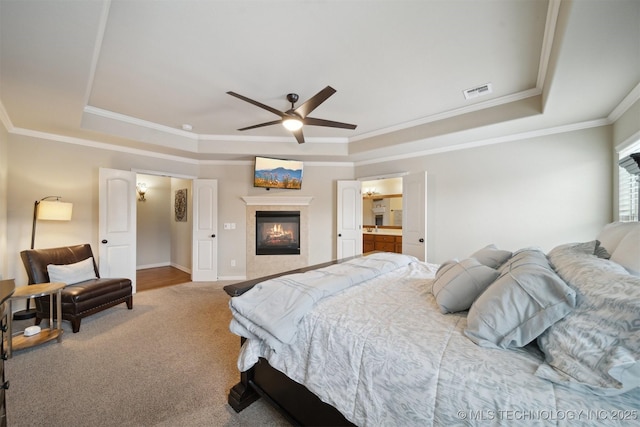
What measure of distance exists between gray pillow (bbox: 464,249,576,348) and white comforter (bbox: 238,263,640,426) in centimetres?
6

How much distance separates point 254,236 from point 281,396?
356cm

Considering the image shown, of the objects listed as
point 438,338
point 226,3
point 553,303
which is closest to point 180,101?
point 226,3

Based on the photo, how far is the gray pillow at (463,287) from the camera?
1.36 m

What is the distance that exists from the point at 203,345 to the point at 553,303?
2.70m

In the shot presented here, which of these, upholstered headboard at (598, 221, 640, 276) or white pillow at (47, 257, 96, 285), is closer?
upholstered headboard at (598, 221, 640, 276)

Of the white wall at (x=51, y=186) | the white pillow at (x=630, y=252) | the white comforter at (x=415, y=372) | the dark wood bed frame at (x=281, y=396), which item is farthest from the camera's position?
the white wall at (x=51, y=186)

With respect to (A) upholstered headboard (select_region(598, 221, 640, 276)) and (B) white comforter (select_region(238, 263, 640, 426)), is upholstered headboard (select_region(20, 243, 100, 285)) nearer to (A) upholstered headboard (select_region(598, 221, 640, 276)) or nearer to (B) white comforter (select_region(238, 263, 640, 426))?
(B) white comforter (select_region(238, 263, 640, 426))

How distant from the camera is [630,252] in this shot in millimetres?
1192

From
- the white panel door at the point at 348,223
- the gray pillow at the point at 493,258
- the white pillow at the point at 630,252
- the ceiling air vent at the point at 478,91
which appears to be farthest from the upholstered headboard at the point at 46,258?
the ceiling air vent at the point at 478,91

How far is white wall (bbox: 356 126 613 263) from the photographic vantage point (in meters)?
2.91

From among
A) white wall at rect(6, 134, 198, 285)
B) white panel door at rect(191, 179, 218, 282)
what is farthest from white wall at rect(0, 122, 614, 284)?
white panel door at rect(191, 179, 218, 282)

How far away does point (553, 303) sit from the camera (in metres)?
0.96

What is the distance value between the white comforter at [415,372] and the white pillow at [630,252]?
0.67 metres

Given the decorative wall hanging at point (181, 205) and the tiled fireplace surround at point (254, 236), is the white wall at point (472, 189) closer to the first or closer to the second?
the decorative wall hanging at point (181, 205)
